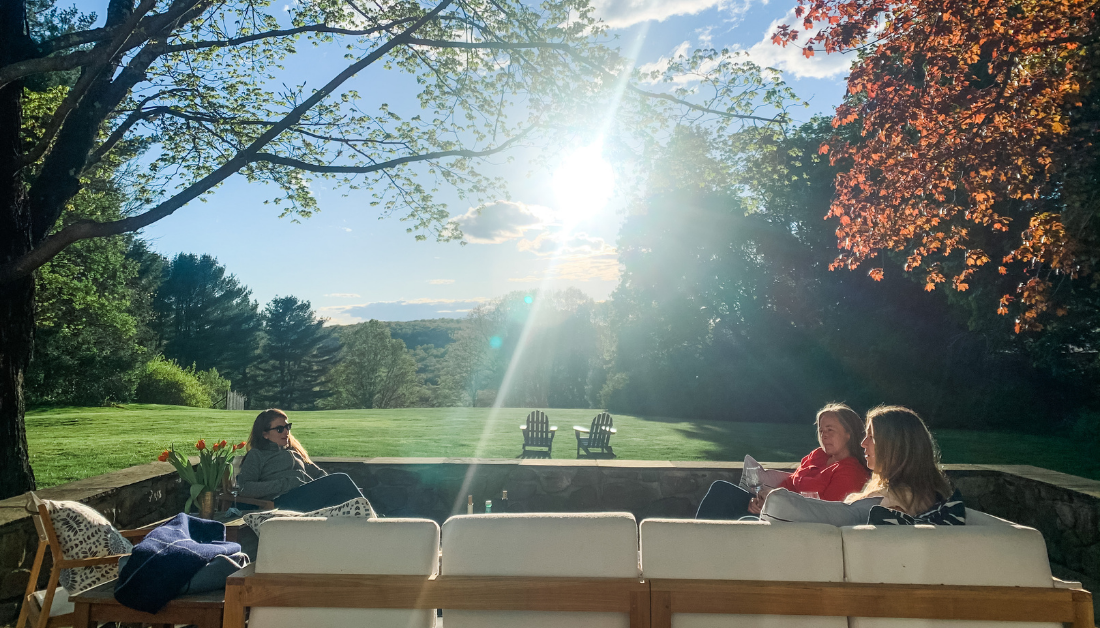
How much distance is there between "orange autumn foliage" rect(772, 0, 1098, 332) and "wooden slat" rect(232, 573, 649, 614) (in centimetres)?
532

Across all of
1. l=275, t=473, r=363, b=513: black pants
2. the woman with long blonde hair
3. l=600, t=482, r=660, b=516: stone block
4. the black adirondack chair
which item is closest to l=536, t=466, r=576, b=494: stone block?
l=600, t=482, r=660, b=516: stone block

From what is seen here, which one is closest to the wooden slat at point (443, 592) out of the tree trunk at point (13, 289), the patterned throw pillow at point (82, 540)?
the patterned throw pillow at point (82, 540)

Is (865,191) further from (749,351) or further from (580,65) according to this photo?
(749,351)

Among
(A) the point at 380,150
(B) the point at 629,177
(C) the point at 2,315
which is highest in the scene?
(A) the point at 380,150

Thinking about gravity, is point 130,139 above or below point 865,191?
above

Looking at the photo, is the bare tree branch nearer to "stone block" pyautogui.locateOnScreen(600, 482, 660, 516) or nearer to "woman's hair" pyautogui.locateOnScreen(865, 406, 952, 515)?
"stone block" pyautogui.locateOnScreen(600, 482, 660, 516)

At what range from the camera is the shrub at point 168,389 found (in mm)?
25578

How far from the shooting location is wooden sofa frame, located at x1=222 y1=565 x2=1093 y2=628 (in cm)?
204

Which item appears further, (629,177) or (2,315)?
(629,177)

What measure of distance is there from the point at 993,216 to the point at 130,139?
10509 mm

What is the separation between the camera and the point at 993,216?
6332 millimetres

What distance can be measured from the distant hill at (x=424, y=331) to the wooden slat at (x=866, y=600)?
208ft

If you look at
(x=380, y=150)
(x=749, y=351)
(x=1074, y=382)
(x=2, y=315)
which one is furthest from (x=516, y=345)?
(x=2, y=315)

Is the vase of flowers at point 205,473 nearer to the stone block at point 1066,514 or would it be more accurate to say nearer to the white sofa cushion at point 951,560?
the white sofa cushion at point 951,560
